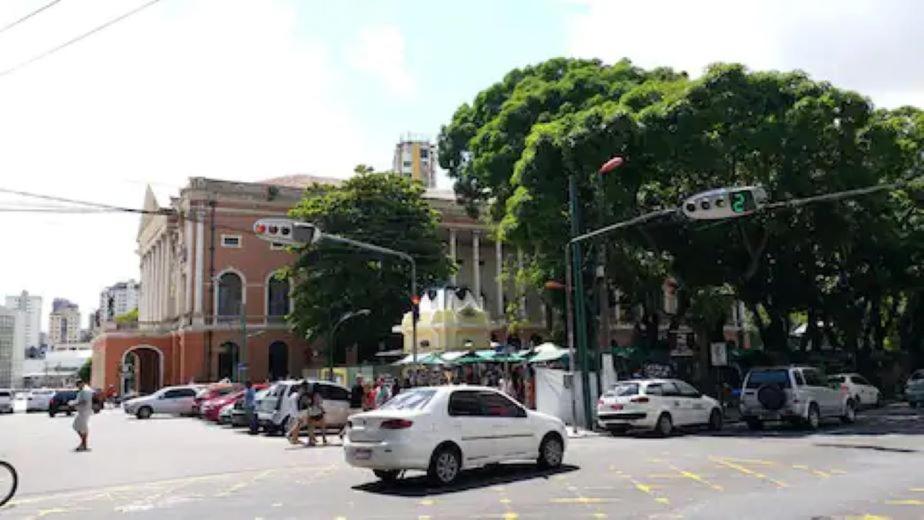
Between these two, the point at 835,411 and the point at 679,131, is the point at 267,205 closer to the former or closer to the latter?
the point at 679,131

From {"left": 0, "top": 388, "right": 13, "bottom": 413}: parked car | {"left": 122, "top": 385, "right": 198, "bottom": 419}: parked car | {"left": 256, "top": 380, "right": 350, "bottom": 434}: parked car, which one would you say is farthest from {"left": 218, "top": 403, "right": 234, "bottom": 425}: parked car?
{"left": 0, "top": 388, "right": 13, "bottom": 413}: parked car

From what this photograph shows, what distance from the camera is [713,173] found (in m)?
28.0

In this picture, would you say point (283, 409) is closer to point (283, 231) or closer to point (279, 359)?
point (283, 231)

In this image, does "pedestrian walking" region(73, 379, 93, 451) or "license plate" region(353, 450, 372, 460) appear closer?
"license plate" region(353, 450, 372, 460)

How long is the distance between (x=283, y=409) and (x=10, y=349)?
126867 millimetres

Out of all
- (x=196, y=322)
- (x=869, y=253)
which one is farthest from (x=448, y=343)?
(x=196, y=322)

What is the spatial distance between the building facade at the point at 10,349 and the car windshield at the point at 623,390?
130m

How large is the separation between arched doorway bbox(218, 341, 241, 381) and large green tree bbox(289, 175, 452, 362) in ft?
31.3

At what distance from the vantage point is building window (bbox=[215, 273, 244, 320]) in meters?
62.9

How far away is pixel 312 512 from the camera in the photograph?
34.4ft

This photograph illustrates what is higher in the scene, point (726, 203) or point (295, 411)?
point (726, 203)

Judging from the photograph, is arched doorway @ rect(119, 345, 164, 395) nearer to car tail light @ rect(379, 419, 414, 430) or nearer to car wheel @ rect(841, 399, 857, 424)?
car wheel @ rect(841, 399, 857, 424)

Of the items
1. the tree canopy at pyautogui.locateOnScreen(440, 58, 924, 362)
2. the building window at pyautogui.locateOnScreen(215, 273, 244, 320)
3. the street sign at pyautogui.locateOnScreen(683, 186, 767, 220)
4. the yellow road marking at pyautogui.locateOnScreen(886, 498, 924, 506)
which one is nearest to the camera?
the yellow road marking at pyautogui.locateOnScreen(886, 498, 924, 506)

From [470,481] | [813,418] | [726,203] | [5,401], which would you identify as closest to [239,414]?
[470,481]
